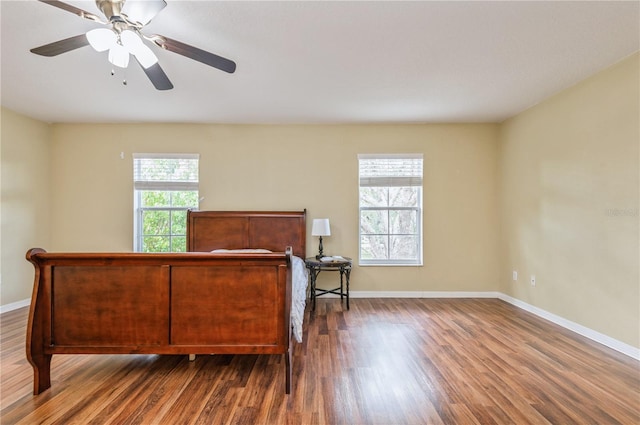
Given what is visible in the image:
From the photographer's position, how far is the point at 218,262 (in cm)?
221

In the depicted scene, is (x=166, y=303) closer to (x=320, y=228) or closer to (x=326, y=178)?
(x=320, y=228)

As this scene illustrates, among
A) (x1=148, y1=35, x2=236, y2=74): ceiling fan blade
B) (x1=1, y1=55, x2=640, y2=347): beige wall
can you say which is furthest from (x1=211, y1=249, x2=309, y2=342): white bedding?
(x1=148, y1=35, x2=236, y2=74): ceiling fan blade

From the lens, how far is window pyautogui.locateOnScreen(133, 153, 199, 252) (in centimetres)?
462

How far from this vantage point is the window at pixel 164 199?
15.1 ft

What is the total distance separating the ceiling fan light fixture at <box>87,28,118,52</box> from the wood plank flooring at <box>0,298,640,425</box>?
2.25 meters

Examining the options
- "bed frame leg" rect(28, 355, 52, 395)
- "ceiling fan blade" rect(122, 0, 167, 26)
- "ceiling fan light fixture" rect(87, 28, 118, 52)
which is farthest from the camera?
"bed frame leg" rect(28, 355, 52, 395)

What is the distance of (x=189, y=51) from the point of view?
6.56 feet

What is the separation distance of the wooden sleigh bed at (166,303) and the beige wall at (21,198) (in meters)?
2.75

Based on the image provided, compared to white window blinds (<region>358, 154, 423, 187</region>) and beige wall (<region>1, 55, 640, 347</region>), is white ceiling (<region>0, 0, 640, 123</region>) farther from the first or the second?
white window blinds (<region>358, 154, 423, 187</region>)

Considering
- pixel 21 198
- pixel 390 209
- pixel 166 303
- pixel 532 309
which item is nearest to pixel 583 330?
pixel 532 309

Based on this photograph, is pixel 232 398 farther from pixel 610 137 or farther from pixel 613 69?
pixel 613 69

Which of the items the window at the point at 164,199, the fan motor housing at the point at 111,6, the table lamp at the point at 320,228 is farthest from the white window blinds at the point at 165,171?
the fan motor housing at the point at 111,6

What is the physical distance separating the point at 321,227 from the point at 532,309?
288cm

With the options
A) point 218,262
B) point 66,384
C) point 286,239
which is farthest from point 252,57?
point 66,384
